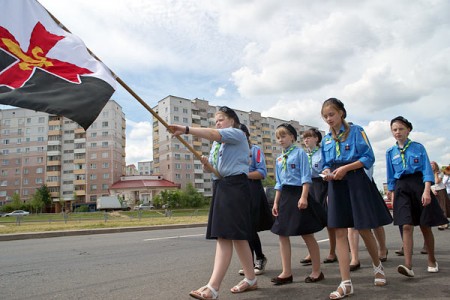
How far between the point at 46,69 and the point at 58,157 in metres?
91.2

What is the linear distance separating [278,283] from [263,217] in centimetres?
100

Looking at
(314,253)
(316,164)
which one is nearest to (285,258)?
(314,253)

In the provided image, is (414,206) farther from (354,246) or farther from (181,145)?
(181,145)

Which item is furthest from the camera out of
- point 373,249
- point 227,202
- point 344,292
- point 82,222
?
point 82,222

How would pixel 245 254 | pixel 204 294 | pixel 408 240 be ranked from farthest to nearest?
pixel 408 240 < pixel 245 254 < pixel 204 294

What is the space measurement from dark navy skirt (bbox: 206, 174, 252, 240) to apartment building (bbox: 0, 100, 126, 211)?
86.2 m

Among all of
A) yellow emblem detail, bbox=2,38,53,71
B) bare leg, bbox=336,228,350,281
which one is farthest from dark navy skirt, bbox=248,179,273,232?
Result: yellow emblem detail, bbox=2,38,53,71

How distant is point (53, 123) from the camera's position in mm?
87188

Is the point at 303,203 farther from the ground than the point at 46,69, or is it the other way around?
the point at 46,69

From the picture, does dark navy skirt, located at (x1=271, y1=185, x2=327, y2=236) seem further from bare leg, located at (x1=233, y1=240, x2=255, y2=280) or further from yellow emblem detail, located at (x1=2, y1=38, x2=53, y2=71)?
yellow emblem detail, located at (x1=2, y1=38, x2=53, y2=71)

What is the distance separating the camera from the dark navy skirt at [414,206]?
4434mm

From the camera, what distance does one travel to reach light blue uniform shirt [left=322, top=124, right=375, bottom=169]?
387 centimetres

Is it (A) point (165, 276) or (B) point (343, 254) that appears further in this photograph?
(A) point (165, 276)

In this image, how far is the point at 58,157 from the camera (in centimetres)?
8656
